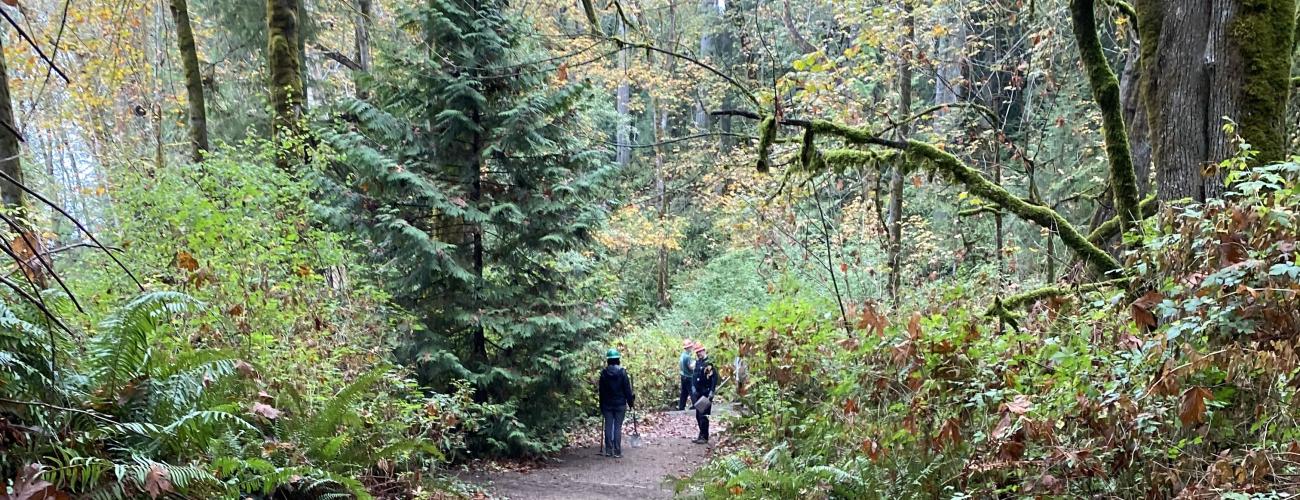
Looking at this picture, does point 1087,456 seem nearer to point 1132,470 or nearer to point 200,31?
point 1132,470

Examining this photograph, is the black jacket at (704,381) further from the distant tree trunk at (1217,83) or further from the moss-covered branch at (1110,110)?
the distant tree trunk at (1217,83)

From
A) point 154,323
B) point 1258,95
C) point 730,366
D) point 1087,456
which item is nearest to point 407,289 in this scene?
point 730,366

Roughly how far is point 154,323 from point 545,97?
6.45 metres

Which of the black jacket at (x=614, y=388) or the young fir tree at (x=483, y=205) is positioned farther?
the black jacket at (x=614, y=388)

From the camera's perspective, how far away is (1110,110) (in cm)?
506

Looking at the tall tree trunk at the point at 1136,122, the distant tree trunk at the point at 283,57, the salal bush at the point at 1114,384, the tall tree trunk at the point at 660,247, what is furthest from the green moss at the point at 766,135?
the tall tree trunk at the point at 660,247

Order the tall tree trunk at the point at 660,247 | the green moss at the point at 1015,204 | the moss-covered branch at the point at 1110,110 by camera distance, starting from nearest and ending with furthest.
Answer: the moss-covered branch at the point at 1110,110, the green moss at the point at 1015,204, the tall tree trunk at the point at 660,247

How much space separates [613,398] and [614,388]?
17 cm

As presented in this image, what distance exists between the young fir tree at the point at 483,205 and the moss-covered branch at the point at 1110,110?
19.5 ft

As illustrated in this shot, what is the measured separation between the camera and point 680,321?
21234 millimetres

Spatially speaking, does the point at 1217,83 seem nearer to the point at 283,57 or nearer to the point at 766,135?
the point at 766,135

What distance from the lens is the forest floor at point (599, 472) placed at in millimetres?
8094

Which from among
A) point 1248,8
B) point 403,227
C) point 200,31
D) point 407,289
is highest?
point 200,31

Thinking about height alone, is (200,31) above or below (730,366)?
above
